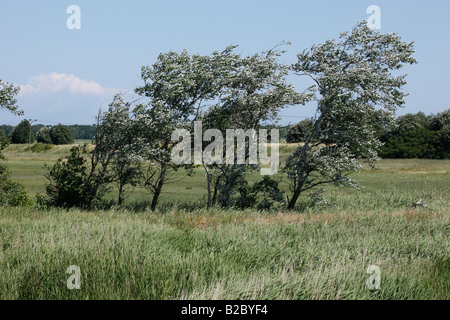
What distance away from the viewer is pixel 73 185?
1783 centimetres

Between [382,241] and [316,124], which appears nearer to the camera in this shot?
[382,241]

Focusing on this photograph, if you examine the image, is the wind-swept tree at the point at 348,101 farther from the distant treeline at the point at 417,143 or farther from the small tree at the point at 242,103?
the distant treeline at the point at 417,143

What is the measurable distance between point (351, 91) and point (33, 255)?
15279mm

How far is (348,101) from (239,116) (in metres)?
4.73

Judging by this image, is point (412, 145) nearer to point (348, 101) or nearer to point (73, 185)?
point (348, 101)

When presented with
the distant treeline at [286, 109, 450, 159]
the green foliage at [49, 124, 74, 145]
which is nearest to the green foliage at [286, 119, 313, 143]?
the distant treeline at [286, 109, 450, 159]

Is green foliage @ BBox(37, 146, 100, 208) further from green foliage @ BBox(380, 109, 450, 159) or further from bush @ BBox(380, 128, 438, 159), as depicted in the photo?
bush @ BBox(380, 128, 438, 159)

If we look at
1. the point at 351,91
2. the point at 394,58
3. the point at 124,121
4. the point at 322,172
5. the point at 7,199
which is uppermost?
the point at 394,58

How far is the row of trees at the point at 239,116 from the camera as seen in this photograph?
1770 cm

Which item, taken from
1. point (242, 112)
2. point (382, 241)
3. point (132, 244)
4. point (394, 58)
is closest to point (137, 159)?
point (242, 112)

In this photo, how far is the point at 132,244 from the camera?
26.5 ft

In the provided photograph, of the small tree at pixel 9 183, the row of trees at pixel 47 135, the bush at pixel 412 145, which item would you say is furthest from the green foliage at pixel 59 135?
the small tree at pixel 9 183
